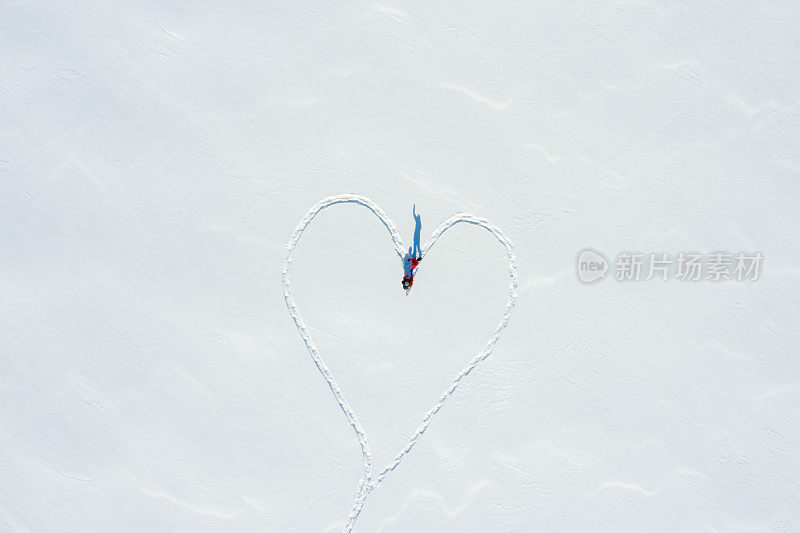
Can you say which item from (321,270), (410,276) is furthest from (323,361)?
(410,276)

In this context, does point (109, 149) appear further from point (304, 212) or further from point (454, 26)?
point (454, 26)

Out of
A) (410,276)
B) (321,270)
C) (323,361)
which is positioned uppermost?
(410,276)

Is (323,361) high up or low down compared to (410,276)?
down

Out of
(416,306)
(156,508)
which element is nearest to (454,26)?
(416,306)

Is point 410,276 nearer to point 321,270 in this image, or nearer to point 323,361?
point 321,270
